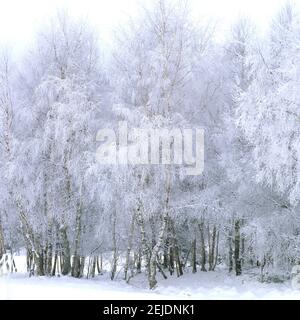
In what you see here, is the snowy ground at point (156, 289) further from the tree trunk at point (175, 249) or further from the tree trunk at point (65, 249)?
the tree trunk at point (65, 249)

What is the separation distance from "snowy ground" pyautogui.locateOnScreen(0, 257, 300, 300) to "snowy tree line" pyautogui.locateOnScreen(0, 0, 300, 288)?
0.82 m

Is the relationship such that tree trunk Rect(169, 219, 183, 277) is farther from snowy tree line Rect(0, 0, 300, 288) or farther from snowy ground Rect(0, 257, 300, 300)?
snowy ground Rect(0, 257, 300, 300)

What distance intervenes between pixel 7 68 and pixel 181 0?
6771mm

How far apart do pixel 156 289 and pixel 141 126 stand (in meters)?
5.06

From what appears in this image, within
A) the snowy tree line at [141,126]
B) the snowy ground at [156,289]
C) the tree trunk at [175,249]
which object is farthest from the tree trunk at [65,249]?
the tree trunk at [175,249]

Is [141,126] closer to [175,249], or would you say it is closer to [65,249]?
[65,249]

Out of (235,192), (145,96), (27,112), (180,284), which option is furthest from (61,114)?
(180,284)

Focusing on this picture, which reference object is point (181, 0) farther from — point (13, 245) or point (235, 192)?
point (13, 245)

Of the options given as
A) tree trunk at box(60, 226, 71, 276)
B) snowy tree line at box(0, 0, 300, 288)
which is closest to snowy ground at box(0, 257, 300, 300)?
snowy tree line at box(0, 0, 300, 288)

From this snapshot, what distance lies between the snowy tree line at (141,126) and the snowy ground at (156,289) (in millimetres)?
820

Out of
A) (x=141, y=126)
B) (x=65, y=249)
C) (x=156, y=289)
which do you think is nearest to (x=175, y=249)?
(x=156, y=289)

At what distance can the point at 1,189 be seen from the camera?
55.0ft

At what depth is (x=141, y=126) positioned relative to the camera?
1330 cm

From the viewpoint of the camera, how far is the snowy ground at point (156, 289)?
789 cm
